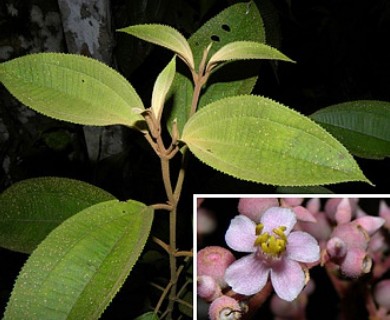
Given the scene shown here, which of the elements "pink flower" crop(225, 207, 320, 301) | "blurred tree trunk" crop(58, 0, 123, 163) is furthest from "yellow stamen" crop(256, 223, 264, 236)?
"blurred tree trunk" crop(58, 0, 123, 163)

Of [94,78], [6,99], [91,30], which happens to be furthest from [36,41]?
[94,78]

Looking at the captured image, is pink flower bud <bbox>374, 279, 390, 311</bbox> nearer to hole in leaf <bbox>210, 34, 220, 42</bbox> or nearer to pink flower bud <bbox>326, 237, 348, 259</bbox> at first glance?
pink flower bud <bbox>326, 237, 348, 259</bbox>

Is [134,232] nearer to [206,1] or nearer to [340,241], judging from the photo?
[340,241]

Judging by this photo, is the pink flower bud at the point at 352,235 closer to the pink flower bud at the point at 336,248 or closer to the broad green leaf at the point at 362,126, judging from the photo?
the pink flower bud at the point at 336,248

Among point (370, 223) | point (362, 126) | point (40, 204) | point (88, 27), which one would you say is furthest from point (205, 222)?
point (88, 27)

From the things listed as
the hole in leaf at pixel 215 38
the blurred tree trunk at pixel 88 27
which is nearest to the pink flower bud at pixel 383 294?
the hole in leaf at pixel 215 38

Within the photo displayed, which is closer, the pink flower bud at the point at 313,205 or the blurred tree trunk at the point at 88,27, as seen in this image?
the pink flower bud at the point at 313,205
